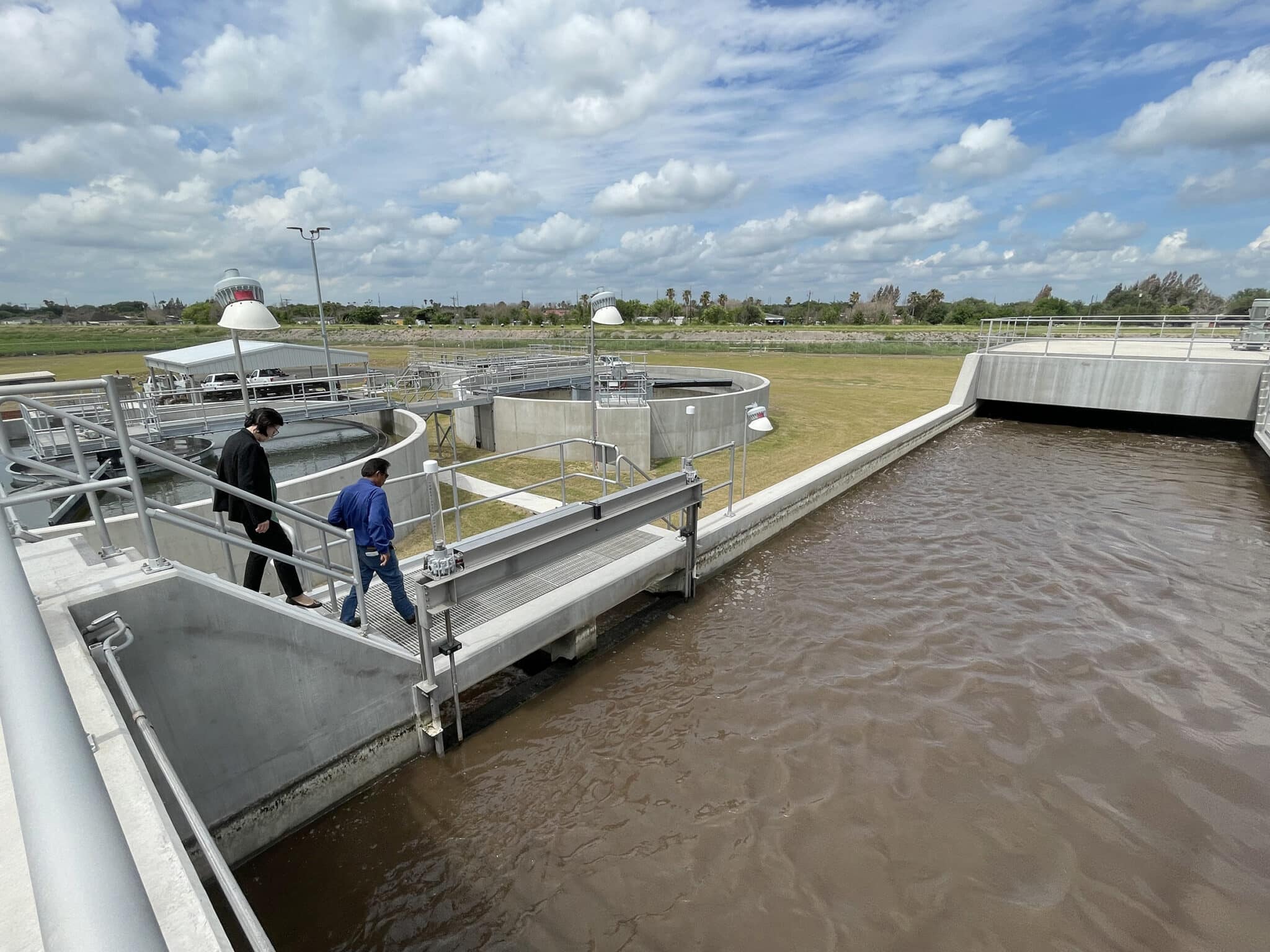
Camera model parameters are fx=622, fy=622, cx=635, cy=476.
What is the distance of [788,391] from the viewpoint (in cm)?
2727

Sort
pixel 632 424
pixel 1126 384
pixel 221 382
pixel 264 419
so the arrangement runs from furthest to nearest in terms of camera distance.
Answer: pixel 221 382 → pixel 1126 384 → pixel 632 424 → pixel 264 419

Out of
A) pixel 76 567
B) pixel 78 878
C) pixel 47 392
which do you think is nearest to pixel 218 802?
pixel 76 567

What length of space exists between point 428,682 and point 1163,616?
27.5 feet

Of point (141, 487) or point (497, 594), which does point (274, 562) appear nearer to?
point (141, 487)

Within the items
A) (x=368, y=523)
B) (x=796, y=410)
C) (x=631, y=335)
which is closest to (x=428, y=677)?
(x=368, y=523)

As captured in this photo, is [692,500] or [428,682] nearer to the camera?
[428,682]

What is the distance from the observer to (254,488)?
5.19 metres

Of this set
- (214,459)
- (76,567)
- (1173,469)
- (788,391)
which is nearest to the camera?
(76,567)

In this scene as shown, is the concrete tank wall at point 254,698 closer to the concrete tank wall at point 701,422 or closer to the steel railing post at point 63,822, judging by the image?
the steel railing post at point 63,822

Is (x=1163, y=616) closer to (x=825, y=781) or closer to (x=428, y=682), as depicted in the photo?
(x=825, y=781)

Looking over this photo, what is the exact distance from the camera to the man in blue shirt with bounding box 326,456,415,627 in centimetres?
511

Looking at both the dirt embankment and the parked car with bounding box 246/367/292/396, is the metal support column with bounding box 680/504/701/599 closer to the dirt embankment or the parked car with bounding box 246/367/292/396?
the parked car with bounding box 246/367/292/396

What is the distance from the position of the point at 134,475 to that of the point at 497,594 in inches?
139

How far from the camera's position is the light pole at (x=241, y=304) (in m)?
7.96
